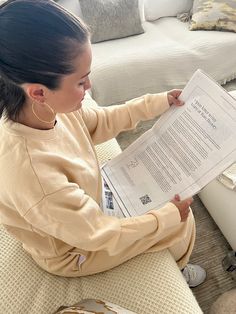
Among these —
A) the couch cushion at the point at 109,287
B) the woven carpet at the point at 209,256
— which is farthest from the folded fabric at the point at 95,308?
the woven carpet at the point at 209,256

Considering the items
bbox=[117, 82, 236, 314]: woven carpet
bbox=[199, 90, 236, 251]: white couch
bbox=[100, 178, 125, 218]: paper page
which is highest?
bbox=[100, 178, 125, 218]: paper page

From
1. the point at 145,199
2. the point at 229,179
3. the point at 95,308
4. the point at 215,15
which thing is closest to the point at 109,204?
the point at 145,199

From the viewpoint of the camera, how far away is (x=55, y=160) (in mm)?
681

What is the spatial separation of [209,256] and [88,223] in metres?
0.73

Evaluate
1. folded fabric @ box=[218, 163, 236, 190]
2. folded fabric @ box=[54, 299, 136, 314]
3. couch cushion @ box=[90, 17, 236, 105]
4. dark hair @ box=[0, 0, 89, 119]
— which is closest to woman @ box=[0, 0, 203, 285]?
dark hair @ box=[0, 0, 89, 119]

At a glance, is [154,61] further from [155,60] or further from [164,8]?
[164,8]

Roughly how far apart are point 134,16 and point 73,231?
5.30 ft

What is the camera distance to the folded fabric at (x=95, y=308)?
653 millimetres

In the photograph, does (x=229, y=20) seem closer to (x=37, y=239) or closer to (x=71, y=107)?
(x=71, y=107)

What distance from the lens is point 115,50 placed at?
1.82m

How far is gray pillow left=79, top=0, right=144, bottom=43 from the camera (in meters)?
1.83

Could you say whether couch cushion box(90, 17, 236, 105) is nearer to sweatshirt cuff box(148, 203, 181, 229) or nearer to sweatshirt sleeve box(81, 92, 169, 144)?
sweatshirt sleeve box(81, 92, 169, 144)

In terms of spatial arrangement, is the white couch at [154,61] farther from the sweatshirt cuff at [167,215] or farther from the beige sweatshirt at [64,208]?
the sweatshirt cuff at [167,215]

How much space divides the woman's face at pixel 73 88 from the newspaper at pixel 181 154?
309 mm
